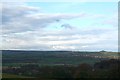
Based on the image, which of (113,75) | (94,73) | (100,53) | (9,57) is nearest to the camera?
(113,75)

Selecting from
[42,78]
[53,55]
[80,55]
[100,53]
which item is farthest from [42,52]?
[42,78]

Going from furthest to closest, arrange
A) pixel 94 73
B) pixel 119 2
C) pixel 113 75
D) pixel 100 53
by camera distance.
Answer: pixel 100 53, pixel 119 2, pixel 94 73, pixel 113 75

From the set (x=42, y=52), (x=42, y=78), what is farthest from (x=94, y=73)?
(x=42, y=52)

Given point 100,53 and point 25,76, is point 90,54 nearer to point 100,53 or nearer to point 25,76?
point 100,53

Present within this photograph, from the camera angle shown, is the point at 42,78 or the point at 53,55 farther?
the point at 53,55

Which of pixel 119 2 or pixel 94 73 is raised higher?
pixel 119 2

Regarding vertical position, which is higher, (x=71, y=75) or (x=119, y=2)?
(x=119, y=2)

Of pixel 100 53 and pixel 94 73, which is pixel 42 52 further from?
pixel 94 73

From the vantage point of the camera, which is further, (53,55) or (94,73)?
(53,55)

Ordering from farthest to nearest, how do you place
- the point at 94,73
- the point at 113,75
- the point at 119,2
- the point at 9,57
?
the point at 9,57 < the point at 119,2 < the point at 94,73 < the point at 113,75
